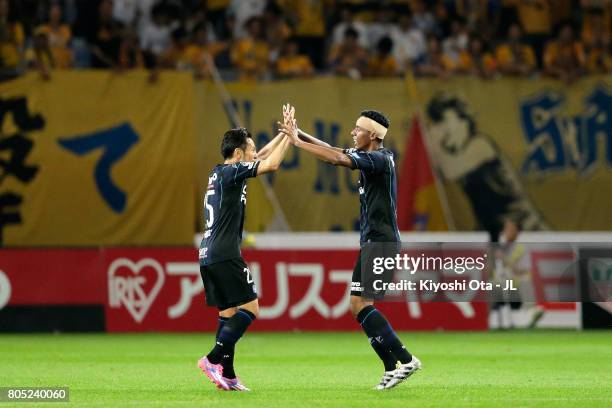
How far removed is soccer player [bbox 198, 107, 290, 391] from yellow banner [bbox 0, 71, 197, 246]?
34.9 ft

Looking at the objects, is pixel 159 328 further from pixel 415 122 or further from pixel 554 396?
pixel 554 396

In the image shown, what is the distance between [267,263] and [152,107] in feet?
12.3

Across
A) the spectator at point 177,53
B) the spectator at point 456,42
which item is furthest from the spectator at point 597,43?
the spectator at point 177,53

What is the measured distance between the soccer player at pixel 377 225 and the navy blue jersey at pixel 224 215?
2.32 ft

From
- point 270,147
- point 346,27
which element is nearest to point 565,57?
point 346,27

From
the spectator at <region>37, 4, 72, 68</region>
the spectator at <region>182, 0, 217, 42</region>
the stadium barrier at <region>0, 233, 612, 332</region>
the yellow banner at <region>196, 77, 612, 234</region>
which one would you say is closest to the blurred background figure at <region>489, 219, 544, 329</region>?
the stadium barrier at <region>0, 233, 612, 332</region>

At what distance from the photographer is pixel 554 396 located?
10852 millimetres

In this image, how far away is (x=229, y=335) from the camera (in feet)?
36.4

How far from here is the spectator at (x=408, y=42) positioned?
79.2 feet

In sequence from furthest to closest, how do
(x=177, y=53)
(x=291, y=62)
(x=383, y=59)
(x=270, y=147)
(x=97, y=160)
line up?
(x=383, y=59) < (x=291, y=62) < (x=177, y=53) < (x=97, y=160) < (x=270, y=147)

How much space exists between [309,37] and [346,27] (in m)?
0.86

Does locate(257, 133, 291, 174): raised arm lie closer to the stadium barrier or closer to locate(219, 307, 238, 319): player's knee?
locate(219, 307, 238, 319): player's knee

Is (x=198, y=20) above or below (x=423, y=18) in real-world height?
above

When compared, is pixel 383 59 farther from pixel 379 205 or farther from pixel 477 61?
pixel 379 205
